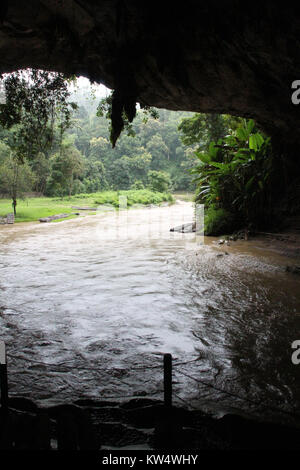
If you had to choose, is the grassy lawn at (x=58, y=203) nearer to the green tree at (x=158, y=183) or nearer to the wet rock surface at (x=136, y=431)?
the green tree at (x=158, y=183)

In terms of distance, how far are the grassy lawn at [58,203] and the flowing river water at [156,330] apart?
42.8 feet

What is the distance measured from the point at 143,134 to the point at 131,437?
6505cm

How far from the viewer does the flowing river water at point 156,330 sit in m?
2.04

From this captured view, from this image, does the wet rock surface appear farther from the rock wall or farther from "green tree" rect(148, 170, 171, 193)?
"green tree" rect(148, 170, 171, 193)

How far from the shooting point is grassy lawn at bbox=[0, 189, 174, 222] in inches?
720

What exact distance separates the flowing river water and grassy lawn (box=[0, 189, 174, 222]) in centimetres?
1303

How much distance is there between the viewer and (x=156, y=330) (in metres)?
3.05

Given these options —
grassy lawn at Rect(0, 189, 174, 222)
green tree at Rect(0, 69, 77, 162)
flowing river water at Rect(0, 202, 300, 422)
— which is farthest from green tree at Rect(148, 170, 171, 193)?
flowing river water at Rect(0, 202, 300, 422)

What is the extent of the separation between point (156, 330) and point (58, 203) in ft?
86.3

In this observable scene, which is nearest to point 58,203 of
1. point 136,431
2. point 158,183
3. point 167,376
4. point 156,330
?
point 158,183

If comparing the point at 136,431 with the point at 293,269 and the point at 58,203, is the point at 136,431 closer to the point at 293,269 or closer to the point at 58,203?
the point at 293,269

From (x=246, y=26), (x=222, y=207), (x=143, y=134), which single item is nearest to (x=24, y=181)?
(x=222, y=207)

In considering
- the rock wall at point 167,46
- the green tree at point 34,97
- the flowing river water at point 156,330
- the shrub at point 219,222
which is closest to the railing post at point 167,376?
the flowing river water at point 156,330
